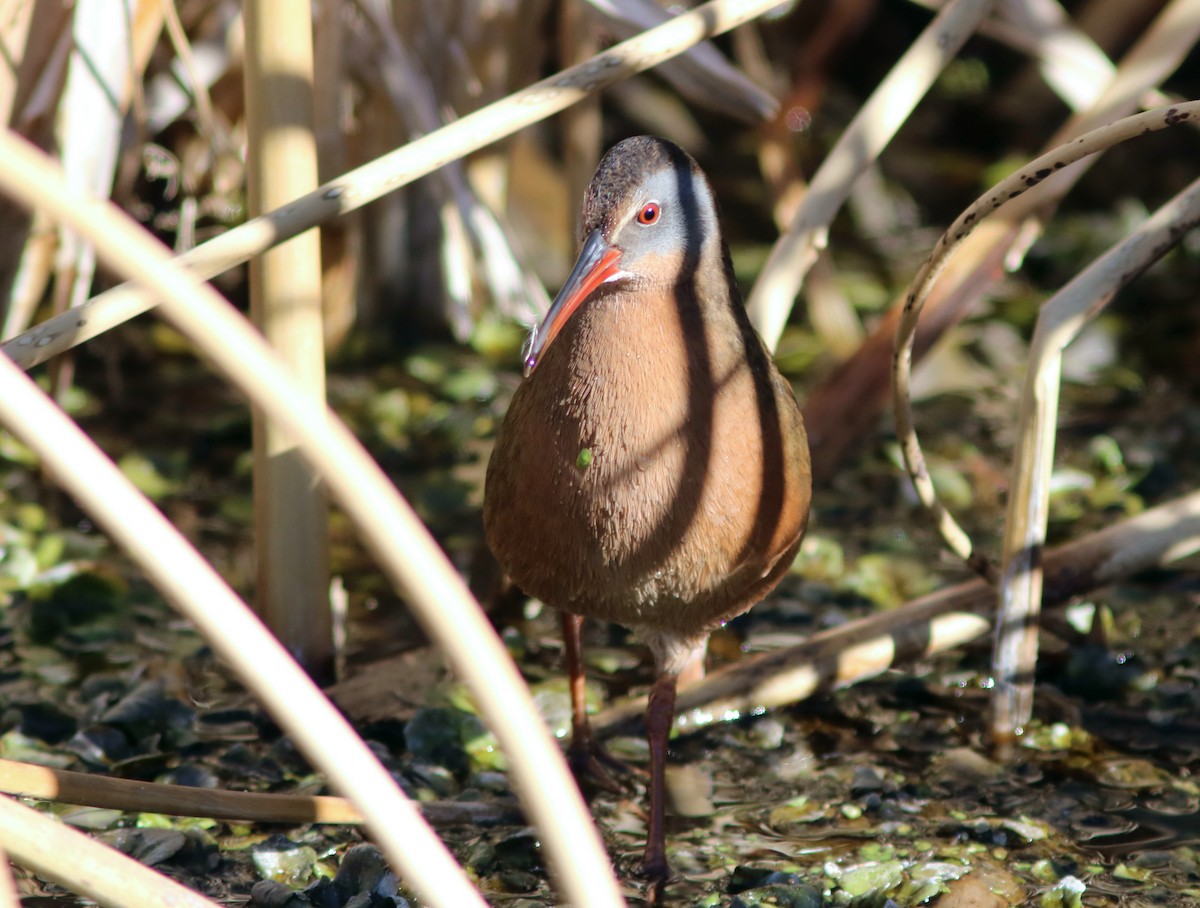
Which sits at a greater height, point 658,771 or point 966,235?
point 966,235

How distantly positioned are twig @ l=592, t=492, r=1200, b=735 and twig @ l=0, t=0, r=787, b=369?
52.1 inches

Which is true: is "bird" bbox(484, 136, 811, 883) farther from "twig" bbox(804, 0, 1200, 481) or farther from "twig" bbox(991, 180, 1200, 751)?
"twig" bbox(804, 0, 1200, 481)

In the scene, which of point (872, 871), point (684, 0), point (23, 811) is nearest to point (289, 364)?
point (23, 811)

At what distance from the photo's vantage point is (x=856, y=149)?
302 centimetres

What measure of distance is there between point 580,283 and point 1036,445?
102cm

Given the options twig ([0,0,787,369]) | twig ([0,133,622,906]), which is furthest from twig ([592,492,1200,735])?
twig ([0,133,622,906])

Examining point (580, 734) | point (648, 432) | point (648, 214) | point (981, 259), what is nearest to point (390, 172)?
point (648, 214)

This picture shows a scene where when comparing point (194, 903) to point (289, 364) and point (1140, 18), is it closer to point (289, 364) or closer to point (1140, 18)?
point (289, 364)

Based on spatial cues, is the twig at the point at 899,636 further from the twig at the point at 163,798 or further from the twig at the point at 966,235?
the twig at the point at 163,798

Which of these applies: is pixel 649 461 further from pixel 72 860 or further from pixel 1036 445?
pixel 72 860

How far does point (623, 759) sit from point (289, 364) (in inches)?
44.5

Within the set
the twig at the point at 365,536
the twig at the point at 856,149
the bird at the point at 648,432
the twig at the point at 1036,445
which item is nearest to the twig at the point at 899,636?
the twig at the point at 1036,445

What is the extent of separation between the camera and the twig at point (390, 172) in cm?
217

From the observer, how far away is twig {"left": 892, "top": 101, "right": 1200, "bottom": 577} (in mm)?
2053
